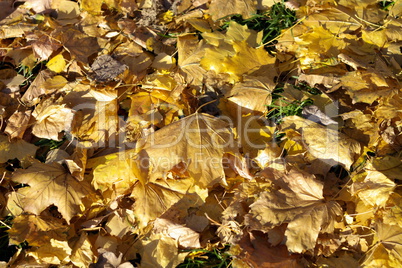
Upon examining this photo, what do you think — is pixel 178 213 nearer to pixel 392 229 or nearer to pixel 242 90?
pixel 242 90

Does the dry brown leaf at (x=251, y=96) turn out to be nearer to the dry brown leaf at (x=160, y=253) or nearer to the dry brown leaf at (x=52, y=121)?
the dry brown leaf at (x=160, y=253)

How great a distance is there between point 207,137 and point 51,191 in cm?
85

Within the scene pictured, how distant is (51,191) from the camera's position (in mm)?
1940

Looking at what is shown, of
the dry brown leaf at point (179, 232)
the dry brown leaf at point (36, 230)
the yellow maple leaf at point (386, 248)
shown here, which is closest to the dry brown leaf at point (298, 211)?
the yellow maple leaf at point (386, 248)

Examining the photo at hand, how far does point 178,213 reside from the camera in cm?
190

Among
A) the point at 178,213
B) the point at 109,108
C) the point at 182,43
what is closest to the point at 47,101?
the point at 109,108

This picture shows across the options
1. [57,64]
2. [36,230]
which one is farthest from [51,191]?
[57,64]

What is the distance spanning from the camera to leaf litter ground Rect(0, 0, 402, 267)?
172 centimetres

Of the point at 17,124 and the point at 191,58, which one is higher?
the point at 191,58

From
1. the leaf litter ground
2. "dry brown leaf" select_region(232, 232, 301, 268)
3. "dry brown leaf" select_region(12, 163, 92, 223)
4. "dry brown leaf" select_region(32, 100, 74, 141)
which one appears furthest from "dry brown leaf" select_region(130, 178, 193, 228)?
"dry brown leaf" select_region(32, 100, 74, 141)

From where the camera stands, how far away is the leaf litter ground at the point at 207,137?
67.6 inches

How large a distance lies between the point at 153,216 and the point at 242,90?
82 cm

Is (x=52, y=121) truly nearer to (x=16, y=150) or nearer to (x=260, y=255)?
(x=16, y=150)

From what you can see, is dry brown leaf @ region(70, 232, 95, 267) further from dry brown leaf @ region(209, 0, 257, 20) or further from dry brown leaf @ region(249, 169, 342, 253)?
dry brown leaf @ region(209, 0, 257, 20)
